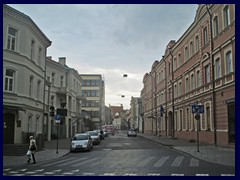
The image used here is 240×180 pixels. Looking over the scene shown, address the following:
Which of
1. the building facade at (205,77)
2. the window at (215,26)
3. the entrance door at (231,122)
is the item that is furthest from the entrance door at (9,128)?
the window at (215,26)

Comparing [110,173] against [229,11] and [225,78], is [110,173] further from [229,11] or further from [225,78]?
[229,11]

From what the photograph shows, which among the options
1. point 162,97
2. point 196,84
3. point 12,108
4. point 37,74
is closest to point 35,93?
point 37,74

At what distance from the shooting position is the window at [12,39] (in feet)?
81.6

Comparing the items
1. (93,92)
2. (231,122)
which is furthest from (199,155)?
(93,92)

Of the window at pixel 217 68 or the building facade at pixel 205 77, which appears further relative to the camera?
the window at pixel 217 68

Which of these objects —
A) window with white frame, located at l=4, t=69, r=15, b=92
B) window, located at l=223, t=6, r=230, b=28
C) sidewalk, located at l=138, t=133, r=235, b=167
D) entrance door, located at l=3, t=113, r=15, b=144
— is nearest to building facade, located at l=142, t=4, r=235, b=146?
window, located at l=223, t=6, r=230, b=28

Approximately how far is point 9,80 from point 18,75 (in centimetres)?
93

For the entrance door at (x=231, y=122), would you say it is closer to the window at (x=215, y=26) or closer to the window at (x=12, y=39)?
the window at (x=215, y=26)

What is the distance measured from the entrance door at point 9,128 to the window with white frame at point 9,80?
213 cm

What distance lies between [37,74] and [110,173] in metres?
20.0

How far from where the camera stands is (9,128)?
2478cm

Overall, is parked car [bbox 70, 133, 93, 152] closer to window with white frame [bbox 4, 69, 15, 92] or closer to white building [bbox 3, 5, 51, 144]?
white building [bbox 3, 5, 51, 144]

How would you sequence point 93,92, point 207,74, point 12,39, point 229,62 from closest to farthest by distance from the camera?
point 229,62
point 12,39
point 207,74
point 93,92

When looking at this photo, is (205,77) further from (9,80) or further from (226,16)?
(9,80)
